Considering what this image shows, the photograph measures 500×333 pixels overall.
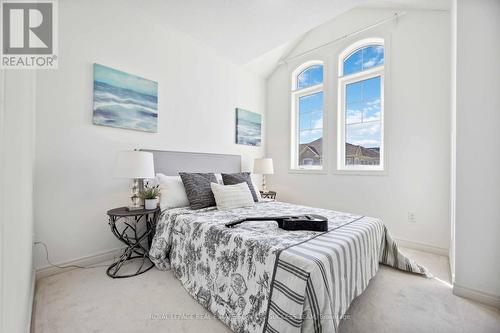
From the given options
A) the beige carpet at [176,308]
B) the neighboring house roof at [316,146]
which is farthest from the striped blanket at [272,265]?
the neighboring house roof at [316,146]

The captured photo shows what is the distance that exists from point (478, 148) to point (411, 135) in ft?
3.98

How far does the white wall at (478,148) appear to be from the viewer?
1.67 meters

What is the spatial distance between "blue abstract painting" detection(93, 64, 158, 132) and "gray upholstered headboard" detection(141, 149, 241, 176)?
38 centimetres

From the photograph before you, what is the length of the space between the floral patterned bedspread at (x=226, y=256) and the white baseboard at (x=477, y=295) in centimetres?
94

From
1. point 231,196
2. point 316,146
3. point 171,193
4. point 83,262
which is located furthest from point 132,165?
point 316,146

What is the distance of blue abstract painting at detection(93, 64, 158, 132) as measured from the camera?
2.37 metres

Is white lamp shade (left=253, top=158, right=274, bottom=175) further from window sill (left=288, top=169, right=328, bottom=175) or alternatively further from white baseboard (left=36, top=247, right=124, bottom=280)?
white baseboard (left=36, top=247, right=124, bottom=280)

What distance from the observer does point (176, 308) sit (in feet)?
5.38

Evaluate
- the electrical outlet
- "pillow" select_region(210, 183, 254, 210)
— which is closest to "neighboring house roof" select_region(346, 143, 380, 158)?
the electrical outlet

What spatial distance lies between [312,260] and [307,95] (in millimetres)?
3499

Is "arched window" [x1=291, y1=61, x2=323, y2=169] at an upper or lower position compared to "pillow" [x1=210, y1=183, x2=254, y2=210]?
upper

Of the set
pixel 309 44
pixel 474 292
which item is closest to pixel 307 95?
pixel 309 44

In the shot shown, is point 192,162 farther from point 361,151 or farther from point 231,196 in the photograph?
point 361,151

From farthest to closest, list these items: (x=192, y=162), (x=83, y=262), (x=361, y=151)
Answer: (x=361, y=151), (x=192, y=162), (x=83, y=262)
